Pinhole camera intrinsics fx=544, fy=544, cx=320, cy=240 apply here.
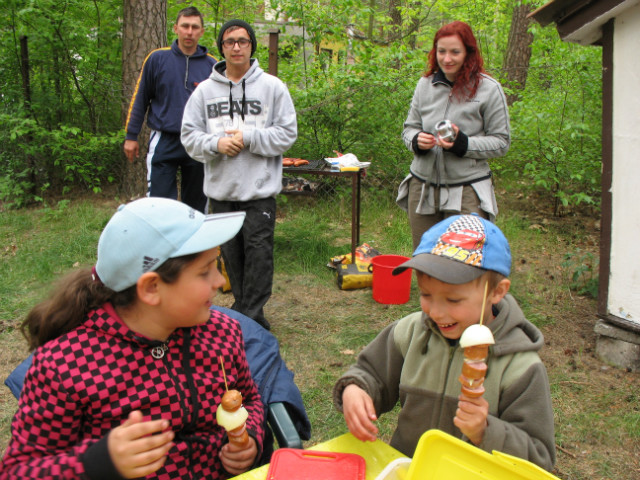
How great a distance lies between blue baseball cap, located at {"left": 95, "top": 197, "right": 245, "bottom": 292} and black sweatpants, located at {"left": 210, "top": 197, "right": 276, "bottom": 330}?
2.20m

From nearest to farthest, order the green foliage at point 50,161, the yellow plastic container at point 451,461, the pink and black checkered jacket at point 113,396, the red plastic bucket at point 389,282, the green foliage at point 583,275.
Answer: the yellow plastic container at point 451,461 < the pink and black checkered jacket at point 113,396 < the red plastic bucket at point 389,282 < the green foliage at point 583,275 < the green foliage at point 50,161

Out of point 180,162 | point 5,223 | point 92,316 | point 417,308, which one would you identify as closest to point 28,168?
point 5,223

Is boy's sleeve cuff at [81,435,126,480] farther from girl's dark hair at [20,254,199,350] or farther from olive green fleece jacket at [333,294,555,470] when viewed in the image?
olive green fleece jacket at [333,294,555,470]

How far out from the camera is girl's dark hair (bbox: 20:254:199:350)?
1442mm

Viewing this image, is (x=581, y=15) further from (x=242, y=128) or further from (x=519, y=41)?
(x=519, y=41)

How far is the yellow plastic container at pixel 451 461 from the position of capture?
115 centimetres

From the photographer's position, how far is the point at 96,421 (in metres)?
1.41

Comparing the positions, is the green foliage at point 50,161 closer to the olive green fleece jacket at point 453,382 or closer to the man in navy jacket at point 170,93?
the man in navy jacket at point 170,93

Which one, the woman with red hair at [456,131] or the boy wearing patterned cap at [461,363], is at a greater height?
the woman with red hair at [456,131]

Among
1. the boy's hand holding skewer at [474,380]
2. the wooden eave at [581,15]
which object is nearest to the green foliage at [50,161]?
the wooden eave at [581,15]

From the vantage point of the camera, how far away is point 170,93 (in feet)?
14.9

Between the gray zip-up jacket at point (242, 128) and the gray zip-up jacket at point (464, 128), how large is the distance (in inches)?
36.2

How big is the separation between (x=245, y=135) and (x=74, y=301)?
89.3 inches

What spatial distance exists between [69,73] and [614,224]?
287 inches
